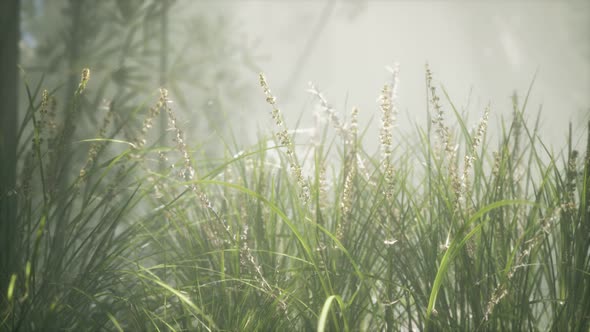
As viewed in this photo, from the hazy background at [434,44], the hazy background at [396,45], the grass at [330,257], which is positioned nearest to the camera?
the grass at [330,257]

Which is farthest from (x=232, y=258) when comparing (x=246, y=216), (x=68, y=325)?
(x=68, y=325)

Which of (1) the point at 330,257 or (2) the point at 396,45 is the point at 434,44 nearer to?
(2) the point at 396,45

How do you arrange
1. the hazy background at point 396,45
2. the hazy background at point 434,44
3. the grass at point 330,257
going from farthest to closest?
the hazy background at point 434,44
the hazy background at point 396,45
the grass at point 330,257

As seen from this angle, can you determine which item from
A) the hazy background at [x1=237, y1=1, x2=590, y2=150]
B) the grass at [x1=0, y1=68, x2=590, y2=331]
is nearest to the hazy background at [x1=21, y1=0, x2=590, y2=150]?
the hazy background at [x1=237, y1=1, x2=590, y2=150]

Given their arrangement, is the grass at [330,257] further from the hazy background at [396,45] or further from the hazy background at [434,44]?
the hazy background at [434,44]

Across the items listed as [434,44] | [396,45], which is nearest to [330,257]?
[396,45]

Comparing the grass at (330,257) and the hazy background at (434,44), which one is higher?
the hazy background at (434,44)

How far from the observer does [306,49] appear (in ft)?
21.0

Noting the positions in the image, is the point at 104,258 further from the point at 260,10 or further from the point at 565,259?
the point at 260,10

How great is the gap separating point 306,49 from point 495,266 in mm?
6065

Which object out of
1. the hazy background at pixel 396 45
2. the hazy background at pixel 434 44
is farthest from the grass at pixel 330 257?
the hazy background at pixel 434 44

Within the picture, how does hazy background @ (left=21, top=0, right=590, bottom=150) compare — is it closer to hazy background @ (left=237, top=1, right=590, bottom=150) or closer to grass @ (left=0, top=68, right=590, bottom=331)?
hazy background @ (left=237, top=1, right=590, bottom=150)

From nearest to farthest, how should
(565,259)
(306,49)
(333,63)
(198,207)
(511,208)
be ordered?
(565,259)
(511,208)
(198,207)
(306,49)
(333,63)

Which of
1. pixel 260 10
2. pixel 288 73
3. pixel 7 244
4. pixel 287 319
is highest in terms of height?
pixel 260 10
